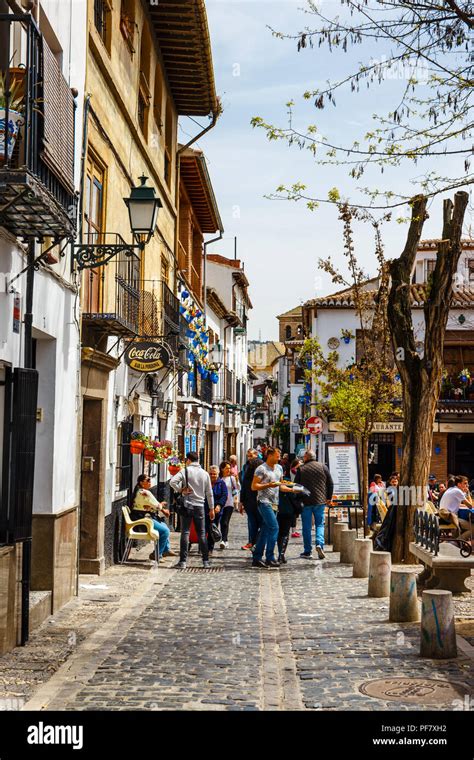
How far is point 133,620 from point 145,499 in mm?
5327

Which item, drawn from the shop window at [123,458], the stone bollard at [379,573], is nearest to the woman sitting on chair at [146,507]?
the shop window at [123,458]

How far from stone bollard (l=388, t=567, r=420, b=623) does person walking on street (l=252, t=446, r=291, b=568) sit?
4595 mm

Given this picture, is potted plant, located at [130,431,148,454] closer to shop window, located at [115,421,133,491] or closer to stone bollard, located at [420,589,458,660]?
shop window, located at [115,421,133,491]

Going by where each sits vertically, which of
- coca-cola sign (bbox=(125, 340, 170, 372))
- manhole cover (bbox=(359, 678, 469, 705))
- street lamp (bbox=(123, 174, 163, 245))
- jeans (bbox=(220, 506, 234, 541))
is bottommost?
manhole cover (bbox=(359, 678, 469, 705))

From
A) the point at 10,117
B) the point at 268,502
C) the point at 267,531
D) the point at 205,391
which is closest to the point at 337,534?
the point at 267,531

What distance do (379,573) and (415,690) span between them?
476 cm

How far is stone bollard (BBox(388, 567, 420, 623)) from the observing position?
32.7ft

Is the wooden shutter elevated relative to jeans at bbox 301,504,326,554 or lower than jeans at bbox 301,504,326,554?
elevated

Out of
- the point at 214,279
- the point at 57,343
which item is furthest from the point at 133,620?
the point at 214,279

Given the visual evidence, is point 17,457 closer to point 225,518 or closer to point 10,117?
point 10,117

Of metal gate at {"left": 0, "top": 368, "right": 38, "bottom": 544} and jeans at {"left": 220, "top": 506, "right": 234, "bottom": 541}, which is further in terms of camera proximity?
jeans at {"left": 220, "top": 506, "right": 234, "bottom": 541}

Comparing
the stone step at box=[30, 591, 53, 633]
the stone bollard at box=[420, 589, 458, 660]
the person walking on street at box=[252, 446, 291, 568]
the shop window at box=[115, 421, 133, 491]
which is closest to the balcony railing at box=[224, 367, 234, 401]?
the shop window at box=[115, 421, 133, 491]

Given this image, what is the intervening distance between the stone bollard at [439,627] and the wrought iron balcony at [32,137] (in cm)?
424

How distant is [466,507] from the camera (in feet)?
59.2
